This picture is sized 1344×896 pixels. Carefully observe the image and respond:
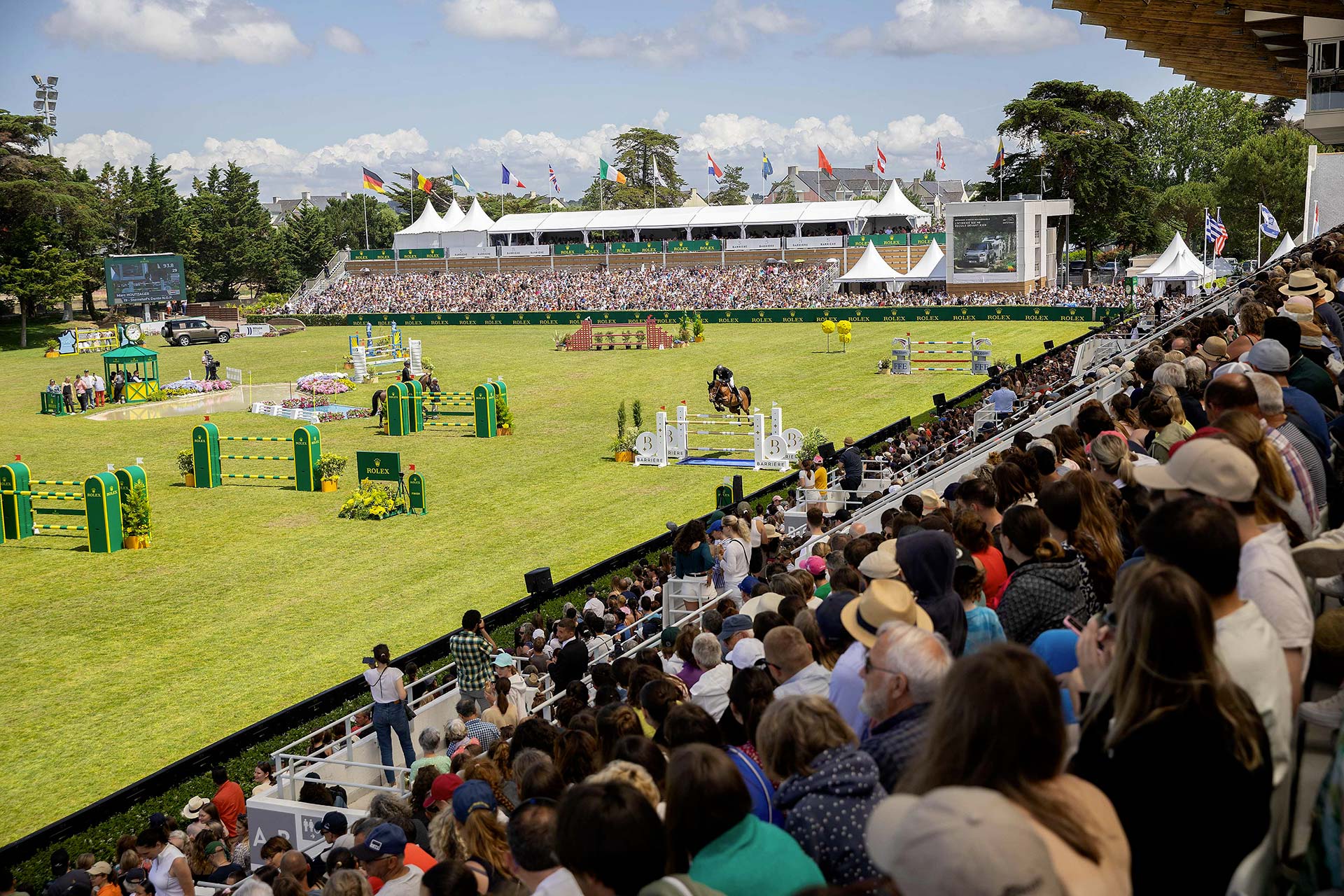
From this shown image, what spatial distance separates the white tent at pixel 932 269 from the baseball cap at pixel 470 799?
61.0 metres

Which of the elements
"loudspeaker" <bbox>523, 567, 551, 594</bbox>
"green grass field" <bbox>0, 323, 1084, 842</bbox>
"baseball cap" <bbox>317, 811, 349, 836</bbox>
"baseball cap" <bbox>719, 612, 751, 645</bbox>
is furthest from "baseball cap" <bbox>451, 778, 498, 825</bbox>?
"loudspeaker" <bbox>523, 567, 551, 594</bbox>

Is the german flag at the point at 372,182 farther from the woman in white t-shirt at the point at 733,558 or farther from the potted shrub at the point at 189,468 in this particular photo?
the woman in white t-shirt at the point at 733,558

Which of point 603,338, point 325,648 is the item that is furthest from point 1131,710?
point 603,338

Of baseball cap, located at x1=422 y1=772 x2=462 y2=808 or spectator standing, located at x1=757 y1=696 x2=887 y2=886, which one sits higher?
spectator standing, located at x1=757 y1=696 x2=887 y2=886

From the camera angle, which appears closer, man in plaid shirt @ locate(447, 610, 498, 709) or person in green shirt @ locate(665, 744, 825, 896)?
person in green shirt @ locate(665, 744, 825, 896)

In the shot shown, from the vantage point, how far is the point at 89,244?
7312 cm

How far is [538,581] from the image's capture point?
632 inches

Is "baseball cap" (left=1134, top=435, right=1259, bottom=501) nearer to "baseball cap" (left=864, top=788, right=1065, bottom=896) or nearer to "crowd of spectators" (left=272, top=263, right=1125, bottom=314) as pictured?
"baseball cap" (left=864, top=788, right=1065, bottom=896)

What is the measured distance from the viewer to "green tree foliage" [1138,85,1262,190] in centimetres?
9706

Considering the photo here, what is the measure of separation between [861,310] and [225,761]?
174 ft

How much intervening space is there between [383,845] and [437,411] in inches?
1177

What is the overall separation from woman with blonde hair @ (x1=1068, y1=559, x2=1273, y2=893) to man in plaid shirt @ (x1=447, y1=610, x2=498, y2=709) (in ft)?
27.6

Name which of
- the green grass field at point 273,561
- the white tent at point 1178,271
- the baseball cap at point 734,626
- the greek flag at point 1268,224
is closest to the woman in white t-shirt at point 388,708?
the green grass field at point 273,561

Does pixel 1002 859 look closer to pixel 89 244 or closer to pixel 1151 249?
pixel 89 244
